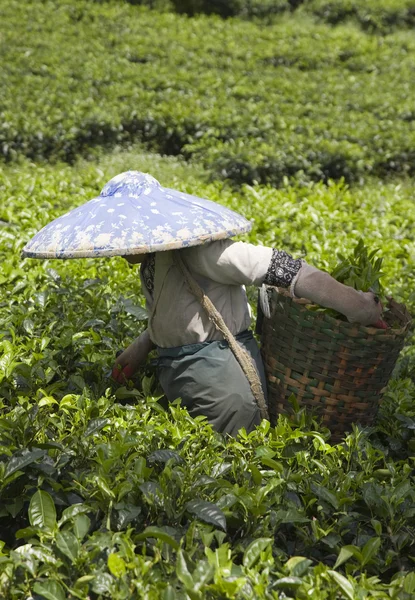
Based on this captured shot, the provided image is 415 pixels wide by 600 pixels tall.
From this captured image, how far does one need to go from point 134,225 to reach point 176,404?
73 centimetres

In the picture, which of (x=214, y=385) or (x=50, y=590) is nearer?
(x=50, y=590)

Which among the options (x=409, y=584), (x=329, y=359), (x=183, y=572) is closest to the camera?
(x=183, y=572)

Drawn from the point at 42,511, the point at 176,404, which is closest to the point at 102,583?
the point at 42,511

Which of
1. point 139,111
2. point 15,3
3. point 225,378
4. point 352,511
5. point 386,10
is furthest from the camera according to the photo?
point 386,10

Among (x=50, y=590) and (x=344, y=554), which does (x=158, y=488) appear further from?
(x=344, y=554)

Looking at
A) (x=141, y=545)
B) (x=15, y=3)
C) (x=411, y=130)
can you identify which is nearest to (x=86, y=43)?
(x=15, y=3)

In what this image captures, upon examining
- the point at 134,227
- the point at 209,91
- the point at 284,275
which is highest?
the point at 134,227

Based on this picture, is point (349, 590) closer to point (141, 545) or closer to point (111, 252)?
point (141, 545)

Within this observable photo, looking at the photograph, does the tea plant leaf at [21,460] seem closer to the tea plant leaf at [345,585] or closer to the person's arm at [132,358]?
the person's arm at [132,358]

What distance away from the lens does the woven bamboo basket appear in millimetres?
2408

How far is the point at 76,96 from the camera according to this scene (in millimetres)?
8664

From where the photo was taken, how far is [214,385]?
2.61 metres

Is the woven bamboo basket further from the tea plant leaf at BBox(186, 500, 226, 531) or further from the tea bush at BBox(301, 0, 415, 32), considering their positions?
the tea bush at BBox(301, 0, 415, 32)

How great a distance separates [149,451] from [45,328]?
1097 mm
